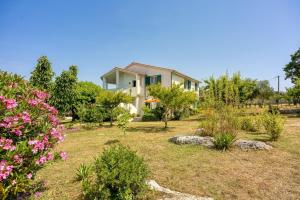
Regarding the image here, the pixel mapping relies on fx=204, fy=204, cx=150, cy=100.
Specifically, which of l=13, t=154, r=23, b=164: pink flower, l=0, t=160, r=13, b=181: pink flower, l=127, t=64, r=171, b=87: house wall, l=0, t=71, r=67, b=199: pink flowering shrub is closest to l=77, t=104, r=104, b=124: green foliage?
l=127, t=64, r=171, b=87: house wall

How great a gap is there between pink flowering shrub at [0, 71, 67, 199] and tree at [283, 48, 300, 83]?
3485 centimetres

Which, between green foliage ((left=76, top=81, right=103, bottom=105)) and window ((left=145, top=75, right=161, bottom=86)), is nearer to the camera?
green foliage ((left=76, top=81, right=103, bottom=105))

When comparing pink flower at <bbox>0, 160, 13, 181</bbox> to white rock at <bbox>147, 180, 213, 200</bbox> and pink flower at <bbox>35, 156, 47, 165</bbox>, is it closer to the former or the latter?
pink flower at <bbox>35, 156, 47, 165</bbox>

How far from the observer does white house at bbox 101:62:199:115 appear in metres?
27.3

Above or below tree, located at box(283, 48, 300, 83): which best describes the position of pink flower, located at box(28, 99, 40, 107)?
below

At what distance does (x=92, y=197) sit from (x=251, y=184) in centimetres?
360

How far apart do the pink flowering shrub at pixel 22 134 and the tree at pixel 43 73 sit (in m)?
17.7

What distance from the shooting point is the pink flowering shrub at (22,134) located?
3.10 metres

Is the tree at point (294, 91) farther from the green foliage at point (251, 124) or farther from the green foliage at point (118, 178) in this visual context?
the green foliage at point (118, 178)

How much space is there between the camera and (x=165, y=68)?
1058 inches

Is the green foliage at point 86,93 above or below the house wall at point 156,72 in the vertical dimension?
below

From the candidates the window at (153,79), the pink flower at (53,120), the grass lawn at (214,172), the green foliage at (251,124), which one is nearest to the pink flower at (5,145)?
the pink flower at (53,120)

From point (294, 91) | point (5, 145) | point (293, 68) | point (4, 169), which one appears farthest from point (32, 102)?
point (293, 68)

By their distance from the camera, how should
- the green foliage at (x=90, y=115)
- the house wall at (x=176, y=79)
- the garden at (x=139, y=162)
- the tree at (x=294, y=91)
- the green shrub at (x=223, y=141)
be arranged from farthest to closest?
the house wall at (x=176, y=79), the tree at (x=294, y=91), the green foliage at (x=90, y=115), the green shrub at (x=223, y=141), the garden at (x=139, y=162)
